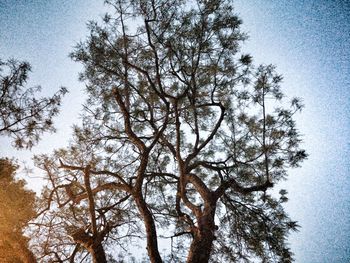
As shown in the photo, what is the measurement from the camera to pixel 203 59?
350cm

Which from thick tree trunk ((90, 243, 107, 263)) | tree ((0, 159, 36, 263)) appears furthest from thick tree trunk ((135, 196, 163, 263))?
tree ((0, 159, 36, 263))

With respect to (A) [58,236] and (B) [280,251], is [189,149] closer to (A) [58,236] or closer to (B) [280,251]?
(B) [280,251]

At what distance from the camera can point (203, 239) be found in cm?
226

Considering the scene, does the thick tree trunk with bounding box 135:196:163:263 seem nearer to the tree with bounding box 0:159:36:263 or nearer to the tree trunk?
the tree trunk

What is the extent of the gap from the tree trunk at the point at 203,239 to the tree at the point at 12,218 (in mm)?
1914

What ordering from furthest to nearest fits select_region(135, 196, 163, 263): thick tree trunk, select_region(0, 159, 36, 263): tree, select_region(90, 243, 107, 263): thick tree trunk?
1. select_region(0, 159, 36, 263): tree
2. select_region(135, 196, 163, 263): thick tree trunk
3. select_region(90, 243, 107, 263): thick tree trunk

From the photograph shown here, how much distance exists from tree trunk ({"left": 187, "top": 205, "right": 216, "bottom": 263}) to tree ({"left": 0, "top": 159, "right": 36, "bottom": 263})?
191 cm

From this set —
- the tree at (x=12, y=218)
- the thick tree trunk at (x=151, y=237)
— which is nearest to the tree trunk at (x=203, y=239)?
the thick tree trunk at (x=151, y=237)

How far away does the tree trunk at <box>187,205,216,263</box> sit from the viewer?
217 cm

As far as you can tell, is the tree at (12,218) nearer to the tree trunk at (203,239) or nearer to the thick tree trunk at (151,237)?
the thick tree trunk at (151,237)

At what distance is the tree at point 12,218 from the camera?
113 inches

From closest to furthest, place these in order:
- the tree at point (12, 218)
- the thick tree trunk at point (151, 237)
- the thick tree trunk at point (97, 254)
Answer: the thick tree trunk at point (97, 254) → the thick tree trunk at point (151, 237) → the tree at point (12, 218)

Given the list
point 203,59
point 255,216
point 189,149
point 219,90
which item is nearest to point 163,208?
point 189,149

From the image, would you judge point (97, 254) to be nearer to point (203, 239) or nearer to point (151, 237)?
point (151, 237)
